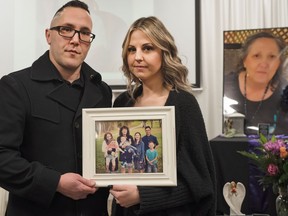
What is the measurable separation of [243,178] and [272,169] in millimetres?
515

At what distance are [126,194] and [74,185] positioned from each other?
0.56 ft

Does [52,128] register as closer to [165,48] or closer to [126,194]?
[126,194]

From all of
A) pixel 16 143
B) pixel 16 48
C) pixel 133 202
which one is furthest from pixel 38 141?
pixel 16 48

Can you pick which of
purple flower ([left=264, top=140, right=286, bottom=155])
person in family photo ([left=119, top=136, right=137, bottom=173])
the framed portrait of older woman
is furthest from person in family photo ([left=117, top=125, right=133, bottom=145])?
the framed portrait of older woman

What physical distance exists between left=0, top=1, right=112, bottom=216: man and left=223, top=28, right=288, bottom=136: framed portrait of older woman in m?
1.55

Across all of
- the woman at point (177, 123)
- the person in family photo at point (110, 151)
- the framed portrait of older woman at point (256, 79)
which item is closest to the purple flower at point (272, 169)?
the framed portrait of older woman at point (256, 79)

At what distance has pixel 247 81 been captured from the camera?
2756 millimetres

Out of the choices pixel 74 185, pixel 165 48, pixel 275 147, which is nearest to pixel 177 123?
pixel 165 48

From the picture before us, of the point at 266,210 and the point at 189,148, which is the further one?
the point at 266,210

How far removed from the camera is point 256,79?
8.99ft

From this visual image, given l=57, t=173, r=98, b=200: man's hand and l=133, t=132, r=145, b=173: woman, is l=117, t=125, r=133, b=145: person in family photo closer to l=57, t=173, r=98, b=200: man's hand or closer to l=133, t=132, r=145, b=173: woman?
l=133, t=132, r=145, b=173: woman

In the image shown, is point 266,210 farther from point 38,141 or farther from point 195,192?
point 38,141

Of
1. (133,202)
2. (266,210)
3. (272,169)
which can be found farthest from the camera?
(266,210)

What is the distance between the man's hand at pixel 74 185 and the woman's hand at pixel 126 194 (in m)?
0.08
